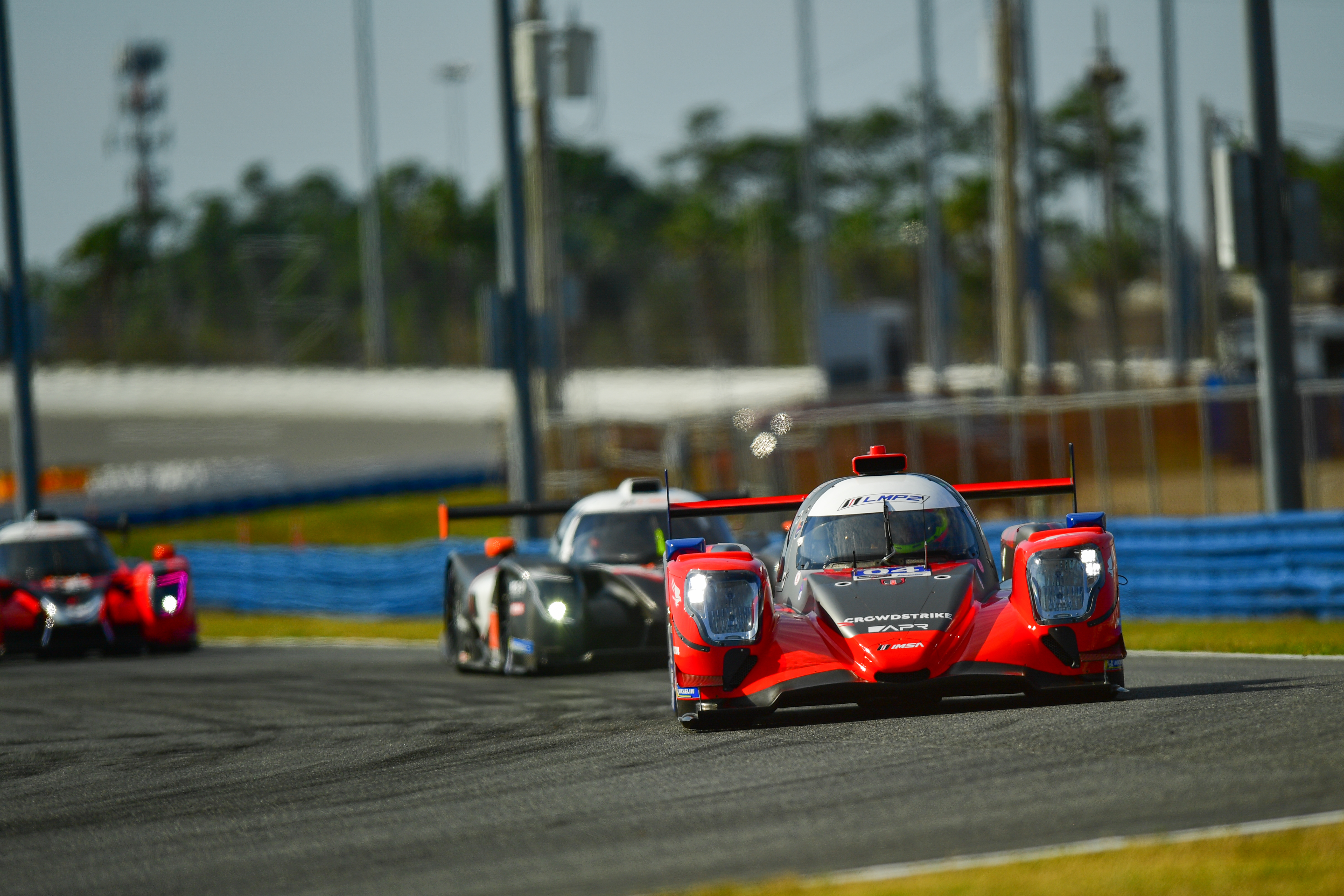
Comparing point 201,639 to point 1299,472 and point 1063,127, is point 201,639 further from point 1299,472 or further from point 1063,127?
point 1063,127

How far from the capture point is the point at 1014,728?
8.77 m

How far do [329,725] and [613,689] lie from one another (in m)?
2.28

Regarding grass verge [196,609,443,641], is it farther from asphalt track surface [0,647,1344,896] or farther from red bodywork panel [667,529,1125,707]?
red bodywork panel [667,529,1125,707]

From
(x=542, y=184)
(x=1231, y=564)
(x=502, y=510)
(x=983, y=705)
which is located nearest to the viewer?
(x=983, y=705)

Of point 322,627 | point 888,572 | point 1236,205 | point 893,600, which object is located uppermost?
point 1236,205

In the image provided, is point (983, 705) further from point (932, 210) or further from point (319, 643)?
point (932, 210)

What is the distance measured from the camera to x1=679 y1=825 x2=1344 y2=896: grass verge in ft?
17.9

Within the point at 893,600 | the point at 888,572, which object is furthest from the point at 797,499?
the point at 893,600

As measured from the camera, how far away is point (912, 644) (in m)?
9.32

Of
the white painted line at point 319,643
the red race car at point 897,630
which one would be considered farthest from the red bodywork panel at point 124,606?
the red race car at point 897,630

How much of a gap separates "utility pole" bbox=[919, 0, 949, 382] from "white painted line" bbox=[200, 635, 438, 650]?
2617 cm

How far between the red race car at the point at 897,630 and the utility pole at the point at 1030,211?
21.3 metres

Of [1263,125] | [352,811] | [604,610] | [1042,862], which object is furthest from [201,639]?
[1042,862]

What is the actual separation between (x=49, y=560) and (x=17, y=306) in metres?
6.86
